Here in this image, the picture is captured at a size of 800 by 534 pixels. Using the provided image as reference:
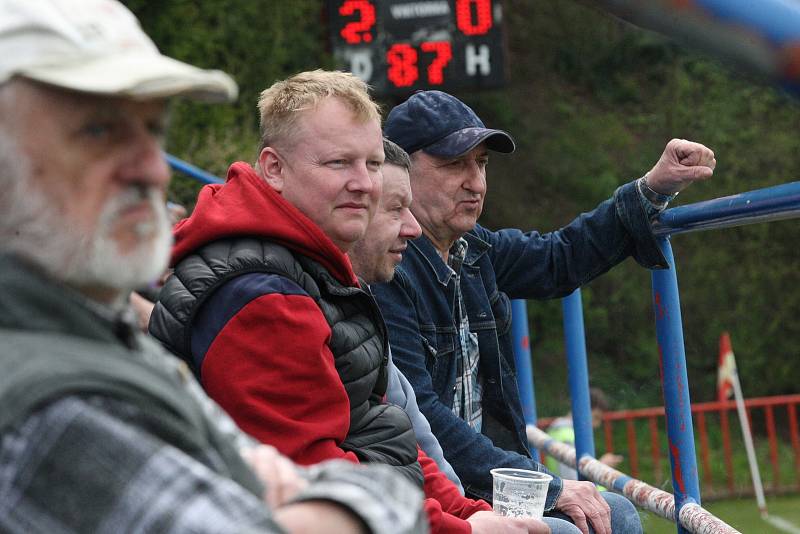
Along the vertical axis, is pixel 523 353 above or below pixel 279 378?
below

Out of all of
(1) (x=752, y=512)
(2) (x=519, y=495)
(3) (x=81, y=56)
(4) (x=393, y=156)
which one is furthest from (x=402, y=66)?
(3) (x=81, y=56)

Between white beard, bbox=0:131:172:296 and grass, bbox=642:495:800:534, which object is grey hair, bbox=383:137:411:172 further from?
grass, bbox=642:495:800:534

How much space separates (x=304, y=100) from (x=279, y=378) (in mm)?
680

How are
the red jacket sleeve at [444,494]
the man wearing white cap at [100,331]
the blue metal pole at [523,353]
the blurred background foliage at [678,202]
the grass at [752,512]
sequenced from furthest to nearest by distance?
the blurred background foliage at [678,202] → the grass at [752,512] → the blue metal pole at [523,353] → the red jacket sleeve at [444,494] → the man wearing white cap at [100,331]

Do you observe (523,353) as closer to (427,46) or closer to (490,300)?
(490,300)

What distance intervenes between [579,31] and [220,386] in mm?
12906

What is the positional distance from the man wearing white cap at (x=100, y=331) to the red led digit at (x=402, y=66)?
7.61m

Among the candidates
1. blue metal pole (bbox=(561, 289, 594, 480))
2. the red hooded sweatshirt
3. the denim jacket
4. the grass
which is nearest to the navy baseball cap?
the denim jacket

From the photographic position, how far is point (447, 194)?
3047 mm

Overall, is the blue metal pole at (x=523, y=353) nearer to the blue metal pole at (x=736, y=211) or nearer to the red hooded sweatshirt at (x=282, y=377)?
the blue metal pole at (x=736, y=211)

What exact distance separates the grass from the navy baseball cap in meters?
6.88

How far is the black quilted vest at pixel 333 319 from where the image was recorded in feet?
6.35

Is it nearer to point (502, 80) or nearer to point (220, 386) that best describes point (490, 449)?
point (220, 386)

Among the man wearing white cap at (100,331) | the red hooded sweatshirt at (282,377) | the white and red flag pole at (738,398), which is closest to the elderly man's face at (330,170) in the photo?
the red hooded sweatshirt at (282,377)
